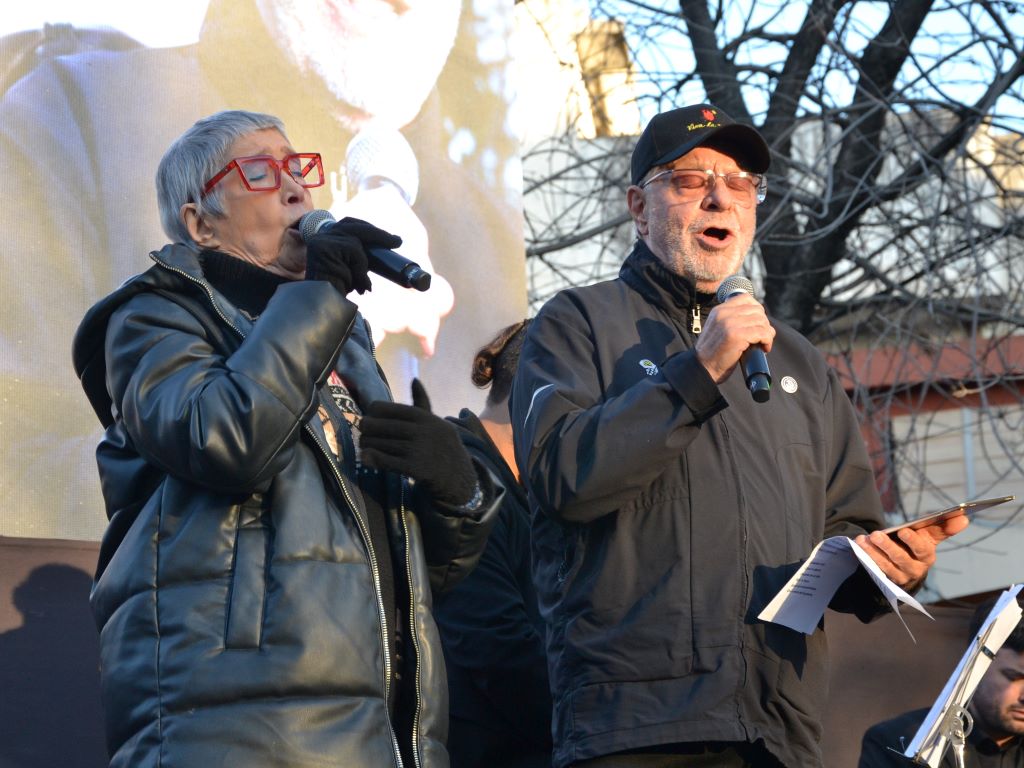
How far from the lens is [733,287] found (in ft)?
9.11

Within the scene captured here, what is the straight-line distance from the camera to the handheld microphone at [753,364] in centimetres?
244

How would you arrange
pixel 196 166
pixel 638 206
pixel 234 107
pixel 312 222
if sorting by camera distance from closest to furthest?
pixel 312 222 → pixel 196 166 → pixel 638 206 → pixel 234 107

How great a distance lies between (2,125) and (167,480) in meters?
1.66

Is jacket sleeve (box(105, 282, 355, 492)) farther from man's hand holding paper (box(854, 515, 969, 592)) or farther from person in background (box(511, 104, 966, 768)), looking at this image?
man's hand holding paper (box(854, 515, 969, 592))

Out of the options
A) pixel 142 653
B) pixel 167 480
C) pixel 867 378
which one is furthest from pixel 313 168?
pixel 867 378

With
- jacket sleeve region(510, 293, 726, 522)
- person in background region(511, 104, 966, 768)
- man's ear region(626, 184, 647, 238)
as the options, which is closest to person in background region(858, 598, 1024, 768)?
person in background region(511, 104, 966, 768)

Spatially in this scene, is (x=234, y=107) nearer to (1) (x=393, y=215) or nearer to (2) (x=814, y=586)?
(1) (x=393, y=215)

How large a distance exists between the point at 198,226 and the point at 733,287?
1034 millimetres

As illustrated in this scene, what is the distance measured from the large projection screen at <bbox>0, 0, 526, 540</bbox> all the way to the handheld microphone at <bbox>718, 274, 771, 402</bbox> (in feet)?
5.91

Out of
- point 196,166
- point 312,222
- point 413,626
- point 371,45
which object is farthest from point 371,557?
point 371,45

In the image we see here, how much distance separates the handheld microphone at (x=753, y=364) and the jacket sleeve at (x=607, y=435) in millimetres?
72

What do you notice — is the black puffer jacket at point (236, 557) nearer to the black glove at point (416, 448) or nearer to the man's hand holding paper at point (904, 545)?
the black glove at point (416, 448)

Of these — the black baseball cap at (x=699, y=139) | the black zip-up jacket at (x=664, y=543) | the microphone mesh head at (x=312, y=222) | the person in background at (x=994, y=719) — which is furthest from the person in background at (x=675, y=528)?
the person in background at (x=994, y=719)

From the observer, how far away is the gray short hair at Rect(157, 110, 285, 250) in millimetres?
2816
